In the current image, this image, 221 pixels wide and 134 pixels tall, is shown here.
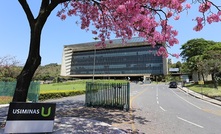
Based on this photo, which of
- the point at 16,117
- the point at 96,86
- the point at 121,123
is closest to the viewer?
the point at 16,117

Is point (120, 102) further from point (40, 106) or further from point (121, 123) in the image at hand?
point (40, 106)

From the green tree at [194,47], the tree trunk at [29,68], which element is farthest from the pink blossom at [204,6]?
the green tree at [194,47]

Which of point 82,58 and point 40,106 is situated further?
point 82,58

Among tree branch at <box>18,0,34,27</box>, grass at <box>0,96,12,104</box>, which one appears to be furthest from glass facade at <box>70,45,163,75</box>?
tree branch at <box>18,0,34,27</box>

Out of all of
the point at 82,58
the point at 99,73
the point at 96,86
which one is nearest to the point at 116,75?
the point at 99,73

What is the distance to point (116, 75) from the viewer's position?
4264 inches

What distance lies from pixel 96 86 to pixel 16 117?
373 inches

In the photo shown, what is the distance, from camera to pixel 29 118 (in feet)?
22.7

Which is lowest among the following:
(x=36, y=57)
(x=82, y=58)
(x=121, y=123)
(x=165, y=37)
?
(x=121, y=123)

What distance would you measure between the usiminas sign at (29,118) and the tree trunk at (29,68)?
1372mm

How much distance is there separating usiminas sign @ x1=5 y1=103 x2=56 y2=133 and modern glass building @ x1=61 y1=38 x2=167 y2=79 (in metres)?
77.6

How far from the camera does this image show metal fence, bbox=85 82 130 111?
14602mm

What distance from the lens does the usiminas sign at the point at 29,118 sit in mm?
6676

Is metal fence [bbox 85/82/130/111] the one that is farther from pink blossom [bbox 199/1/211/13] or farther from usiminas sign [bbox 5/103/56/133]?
pink blossom [bbox 199/1/211/13]
